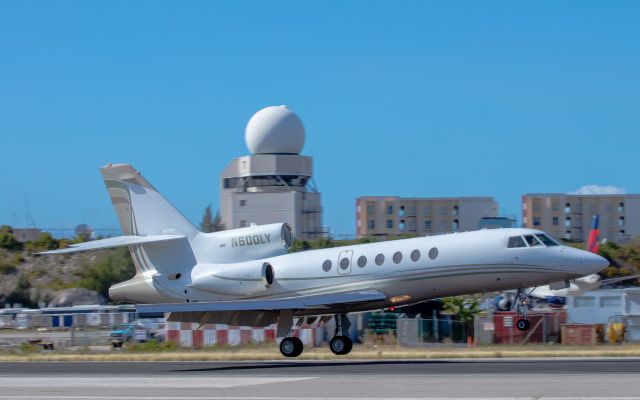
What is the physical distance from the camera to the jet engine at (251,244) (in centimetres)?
3045

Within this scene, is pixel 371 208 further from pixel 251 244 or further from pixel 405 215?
pixel 251 244

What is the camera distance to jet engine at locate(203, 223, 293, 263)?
99.9 feet

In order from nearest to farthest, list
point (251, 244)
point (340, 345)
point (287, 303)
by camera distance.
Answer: point (287, 303), point (340, 345), point (251, 244)

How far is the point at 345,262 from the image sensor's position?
94.1 ft

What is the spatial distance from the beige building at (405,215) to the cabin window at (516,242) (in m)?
68.5

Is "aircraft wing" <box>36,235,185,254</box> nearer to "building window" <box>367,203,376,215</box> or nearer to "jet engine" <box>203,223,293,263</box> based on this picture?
"jet engine" <box>203,223,293,263</box>

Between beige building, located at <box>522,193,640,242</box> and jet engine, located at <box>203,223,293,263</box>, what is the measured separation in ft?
227

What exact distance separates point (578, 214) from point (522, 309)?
243 ft

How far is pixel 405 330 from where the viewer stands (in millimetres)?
36469

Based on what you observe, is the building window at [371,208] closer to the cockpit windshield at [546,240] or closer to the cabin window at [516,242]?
the cockpit windshield at [546,240]

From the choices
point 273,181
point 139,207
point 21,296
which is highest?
point 273,181

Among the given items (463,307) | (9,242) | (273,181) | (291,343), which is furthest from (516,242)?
(9,242)

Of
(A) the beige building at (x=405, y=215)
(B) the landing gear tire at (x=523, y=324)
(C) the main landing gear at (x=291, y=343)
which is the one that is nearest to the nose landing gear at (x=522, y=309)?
(B) the landing gear tire at (x=523, y=324)

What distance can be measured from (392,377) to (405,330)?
53.9 ft
